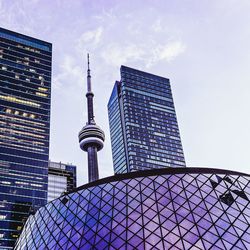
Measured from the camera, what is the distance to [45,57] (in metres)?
197

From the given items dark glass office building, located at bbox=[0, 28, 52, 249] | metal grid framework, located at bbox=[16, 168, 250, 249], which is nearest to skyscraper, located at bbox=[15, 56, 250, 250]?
metal grid framework, located at bbox=[16, 168, 250, 249]

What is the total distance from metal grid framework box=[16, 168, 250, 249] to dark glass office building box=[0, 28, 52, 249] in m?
103

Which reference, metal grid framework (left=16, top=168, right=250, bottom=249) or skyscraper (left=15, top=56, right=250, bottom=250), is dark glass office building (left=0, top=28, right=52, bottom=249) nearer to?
skyscraper (left=15, top=56, right=250, bottom=250)

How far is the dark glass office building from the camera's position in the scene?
496 feet

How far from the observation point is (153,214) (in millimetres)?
42688

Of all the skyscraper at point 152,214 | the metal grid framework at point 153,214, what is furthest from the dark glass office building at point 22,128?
the metal grid framework at point 153,214

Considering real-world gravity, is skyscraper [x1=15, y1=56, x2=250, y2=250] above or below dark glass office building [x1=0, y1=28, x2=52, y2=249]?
below

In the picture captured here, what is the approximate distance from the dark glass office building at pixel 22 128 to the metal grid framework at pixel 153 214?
103034 mm

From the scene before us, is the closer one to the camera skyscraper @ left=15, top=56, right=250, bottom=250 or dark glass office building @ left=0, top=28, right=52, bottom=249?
skyscraper @ left=15, top=56, right=250, bottom=250

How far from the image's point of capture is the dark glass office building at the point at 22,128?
151250 millimetres

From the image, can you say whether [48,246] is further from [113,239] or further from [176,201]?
[176,201]

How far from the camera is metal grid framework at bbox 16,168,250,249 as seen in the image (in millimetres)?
39344

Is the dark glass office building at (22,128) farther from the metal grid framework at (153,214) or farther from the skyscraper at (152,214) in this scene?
the metal grid framework at (153,214)

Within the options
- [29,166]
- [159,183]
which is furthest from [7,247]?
[159,183]
